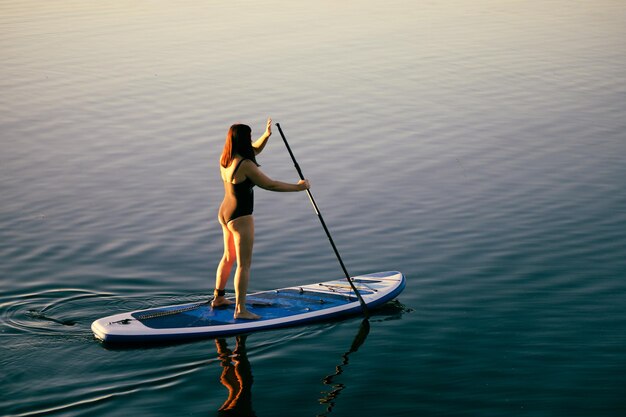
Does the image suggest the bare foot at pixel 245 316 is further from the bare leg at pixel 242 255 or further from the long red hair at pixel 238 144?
the long red hair at pixel 238 144

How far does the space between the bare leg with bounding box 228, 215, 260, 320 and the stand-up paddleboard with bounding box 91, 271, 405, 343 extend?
11 centimetres

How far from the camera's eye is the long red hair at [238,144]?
9086 mm

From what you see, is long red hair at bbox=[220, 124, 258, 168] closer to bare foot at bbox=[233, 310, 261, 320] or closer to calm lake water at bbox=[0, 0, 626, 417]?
bare foot at bbox=[233, 310, 261, 320]

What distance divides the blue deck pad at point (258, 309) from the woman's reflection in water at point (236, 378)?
0.30 metres

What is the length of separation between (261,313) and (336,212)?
410 cm

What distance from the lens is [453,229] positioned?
12.9 metres

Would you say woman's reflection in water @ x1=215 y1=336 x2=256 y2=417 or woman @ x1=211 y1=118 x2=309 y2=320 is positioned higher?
woman @ x1=211 y1=118 x2=309 y2=320

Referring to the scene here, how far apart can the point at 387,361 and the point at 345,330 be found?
85 cm

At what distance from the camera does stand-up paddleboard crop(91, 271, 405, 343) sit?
9.31 meters

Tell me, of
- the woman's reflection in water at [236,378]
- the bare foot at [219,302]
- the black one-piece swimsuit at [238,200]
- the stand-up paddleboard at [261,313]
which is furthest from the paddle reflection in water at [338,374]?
the black one-piece swimsuit at [238,200]

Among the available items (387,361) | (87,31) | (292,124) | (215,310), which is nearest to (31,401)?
(215,310)

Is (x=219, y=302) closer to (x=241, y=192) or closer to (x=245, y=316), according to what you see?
(x=245, y=316)

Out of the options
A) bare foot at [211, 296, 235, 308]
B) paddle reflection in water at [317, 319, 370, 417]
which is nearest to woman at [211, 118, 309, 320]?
bare foot at [211, 296, 235, 308]

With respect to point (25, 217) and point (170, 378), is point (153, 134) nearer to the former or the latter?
point (25, 217)
